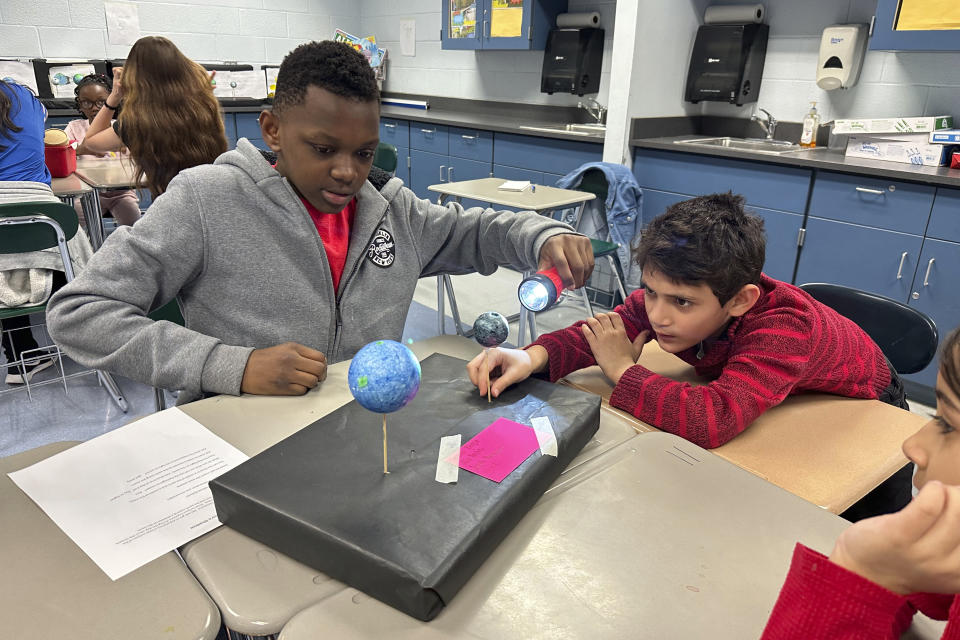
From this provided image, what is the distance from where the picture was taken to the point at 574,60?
4.63 meters

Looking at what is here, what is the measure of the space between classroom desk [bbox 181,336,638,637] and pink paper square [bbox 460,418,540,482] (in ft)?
0.27

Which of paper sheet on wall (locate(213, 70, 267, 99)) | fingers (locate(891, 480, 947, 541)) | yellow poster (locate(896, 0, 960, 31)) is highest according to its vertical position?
yellow poster (locate(896, 0, 960, 31))

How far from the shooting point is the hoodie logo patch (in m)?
1.38

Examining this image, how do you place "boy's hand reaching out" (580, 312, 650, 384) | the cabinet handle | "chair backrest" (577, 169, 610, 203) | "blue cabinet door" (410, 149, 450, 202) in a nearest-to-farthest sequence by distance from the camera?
"boy's hand reaching out" (580, 312, 650, 384), the cabinet handle, "chair backrest" (577, 169, 610, 203), "blue cabinet door" (410, 149, 450, 202)

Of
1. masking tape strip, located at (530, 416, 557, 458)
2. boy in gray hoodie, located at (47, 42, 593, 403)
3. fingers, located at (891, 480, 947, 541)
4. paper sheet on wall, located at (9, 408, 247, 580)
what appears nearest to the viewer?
fingers, located at (891, 480, 947, 541)

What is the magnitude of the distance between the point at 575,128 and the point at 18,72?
4.33m

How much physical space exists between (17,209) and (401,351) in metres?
2.20

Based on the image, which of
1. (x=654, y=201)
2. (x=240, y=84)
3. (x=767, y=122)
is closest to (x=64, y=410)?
(x=654, y=201)

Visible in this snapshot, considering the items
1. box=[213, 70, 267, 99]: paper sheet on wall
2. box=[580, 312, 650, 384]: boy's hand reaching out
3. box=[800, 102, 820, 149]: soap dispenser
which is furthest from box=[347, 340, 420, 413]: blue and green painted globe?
box=[213, 70, 267, 99]: paper sheet on wall

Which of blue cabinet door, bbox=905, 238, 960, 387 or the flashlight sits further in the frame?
blue cabinet door, bbox=905, 238, 960, 387

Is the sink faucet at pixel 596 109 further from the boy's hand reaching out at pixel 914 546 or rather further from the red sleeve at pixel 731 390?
the boy's hand reaching out at pixel 914 546

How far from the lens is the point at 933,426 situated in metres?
0.58

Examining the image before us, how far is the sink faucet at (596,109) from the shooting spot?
4.77 m

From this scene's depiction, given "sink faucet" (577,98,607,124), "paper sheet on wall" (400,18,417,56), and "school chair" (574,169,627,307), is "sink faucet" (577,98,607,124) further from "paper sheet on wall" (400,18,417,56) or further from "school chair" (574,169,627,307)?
"paper sheet on wall" (400,18,417,56)
